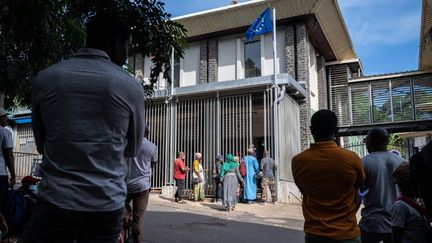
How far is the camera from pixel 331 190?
3.26 meters

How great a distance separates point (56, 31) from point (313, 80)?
51.8 feet

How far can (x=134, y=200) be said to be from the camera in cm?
595

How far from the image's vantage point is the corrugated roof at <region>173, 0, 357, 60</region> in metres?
16.9

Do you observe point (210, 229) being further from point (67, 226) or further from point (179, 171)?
point (67, 226)

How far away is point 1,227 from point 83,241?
311 centimetres

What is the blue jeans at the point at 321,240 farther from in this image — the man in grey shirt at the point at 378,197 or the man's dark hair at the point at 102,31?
the man's dark hair at the point at 102,31

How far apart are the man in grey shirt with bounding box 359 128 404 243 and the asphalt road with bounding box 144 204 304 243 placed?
432 centimetres

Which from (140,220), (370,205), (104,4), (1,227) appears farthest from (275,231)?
(104,4)

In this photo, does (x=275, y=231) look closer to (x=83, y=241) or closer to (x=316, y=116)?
(x=316, y=116)

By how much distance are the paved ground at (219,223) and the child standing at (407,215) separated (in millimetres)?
4999

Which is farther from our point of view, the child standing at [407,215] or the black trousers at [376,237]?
the black trousers at [376,237]

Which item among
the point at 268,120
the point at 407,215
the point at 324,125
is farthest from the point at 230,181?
the point at 324,125

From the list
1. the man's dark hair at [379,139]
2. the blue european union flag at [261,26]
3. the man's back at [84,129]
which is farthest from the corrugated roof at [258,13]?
the man's back at [84,129]

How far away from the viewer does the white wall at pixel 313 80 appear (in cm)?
1892
